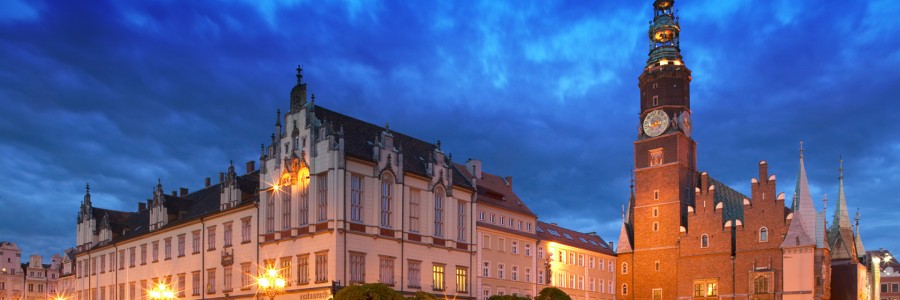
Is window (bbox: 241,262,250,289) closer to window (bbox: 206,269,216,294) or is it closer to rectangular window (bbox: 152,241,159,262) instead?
window (bbox: 206,269,216,294)

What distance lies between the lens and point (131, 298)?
82.9m

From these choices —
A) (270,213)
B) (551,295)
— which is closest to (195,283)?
(270,213)

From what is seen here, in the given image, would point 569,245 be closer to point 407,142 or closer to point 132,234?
point 407,142

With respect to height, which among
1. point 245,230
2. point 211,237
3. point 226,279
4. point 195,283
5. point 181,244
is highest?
point 245,230

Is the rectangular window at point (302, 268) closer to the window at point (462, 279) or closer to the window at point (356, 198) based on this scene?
the window at point (356, 198)

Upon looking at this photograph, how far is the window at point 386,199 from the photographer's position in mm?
64812

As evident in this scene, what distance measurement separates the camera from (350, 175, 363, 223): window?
62062mm

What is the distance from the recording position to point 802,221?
87625mm

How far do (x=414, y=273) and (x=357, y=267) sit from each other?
6.64 meters

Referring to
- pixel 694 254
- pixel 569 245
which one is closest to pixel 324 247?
pixel 569 245

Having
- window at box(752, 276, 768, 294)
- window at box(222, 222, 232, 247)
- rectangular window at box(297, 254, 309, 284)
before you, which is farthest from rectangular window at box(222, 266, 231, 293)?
window at box(752, 276, 768, 294)

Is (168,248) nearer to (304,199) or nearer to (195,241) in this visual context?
(195,241)

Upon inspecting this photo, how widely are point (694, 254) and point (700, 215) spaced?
433 cm

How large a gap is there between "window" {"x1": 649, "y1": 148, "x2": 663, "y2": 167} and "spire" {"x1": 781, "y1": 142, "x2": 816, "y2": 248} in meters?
15.0
